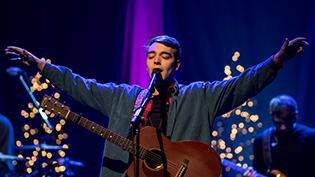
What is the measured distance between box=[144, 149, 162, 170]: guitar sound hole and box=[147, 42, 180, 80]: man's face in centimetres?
54

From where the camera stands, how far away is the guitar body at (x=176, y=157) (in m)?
3.16

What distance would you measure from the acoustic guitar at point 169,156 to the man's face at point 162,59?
0.46 meters

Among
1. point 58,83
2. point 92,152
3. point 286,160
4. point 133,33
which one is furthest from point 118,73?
point 58,83

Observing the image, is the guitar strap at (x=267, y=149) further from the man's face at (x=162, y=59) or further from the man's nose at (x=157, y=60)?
the man's nose at (x=157, y=60)

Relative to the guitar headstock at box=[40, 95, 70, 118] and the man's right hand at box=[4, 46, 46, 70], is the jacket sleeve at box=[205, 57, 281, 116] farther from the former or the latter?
the man's right hand at box=[4, 46, 46, 70]

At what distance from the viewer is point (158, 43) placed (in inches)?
137

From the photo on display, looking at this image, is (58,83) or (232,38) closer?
(58,83)

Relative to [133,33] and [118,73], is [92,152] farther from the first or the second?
[133,33]

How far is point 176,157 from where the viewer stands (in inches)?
125

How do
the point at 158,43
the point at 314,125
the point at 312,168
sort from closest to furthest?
the point at 158,43
the point at 312,168
the point at 314,125

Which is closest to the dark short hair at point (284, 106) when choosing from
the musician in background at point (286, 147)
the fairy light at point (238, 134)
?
the musician in background at point (286, 147)

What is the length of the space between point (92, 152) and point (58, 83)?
3.51 meters

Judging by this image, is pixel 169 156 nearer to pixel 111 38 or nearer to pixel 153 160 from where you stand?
pixel 153 160

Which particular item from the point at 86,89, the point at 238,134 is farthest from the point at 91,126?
the point at 238,134
